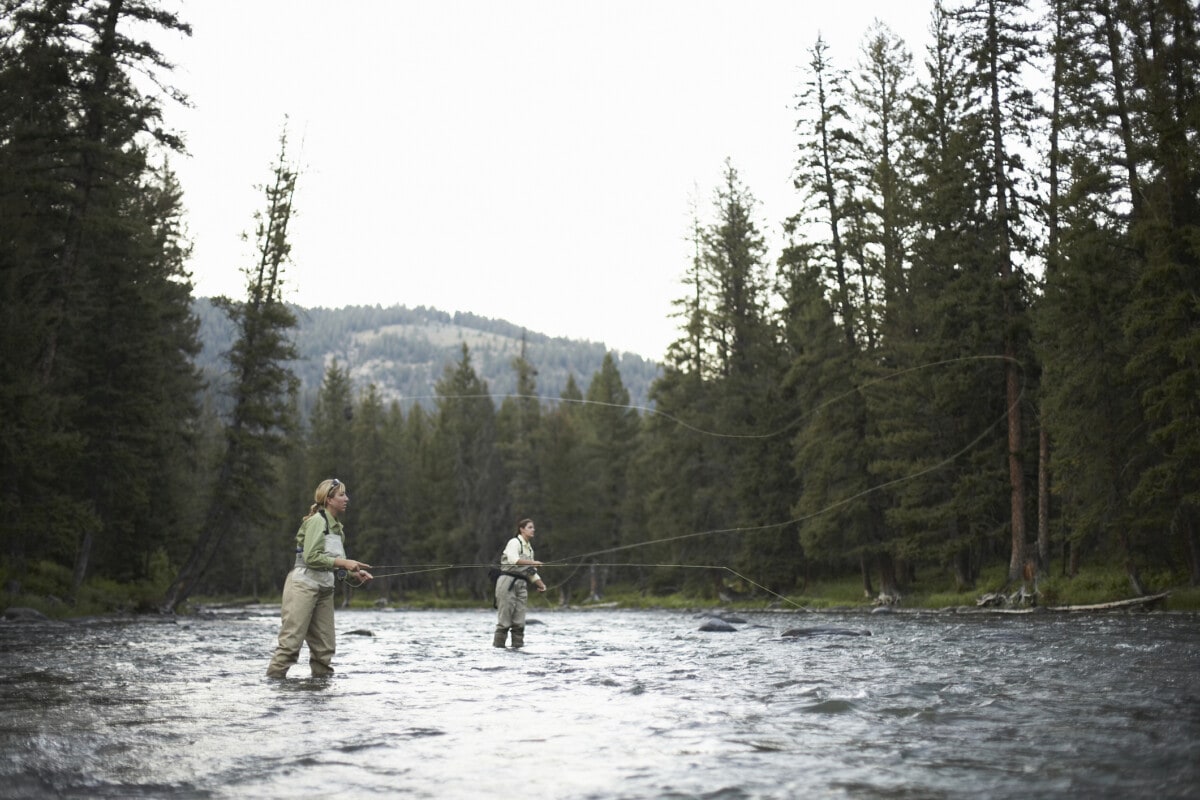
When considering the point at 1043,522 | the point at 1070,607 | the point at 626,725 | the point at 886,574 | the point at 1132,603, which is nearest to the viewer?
the point at 626,725

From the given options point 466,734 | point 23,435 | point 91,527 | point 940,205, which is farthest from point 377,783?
point 940,205

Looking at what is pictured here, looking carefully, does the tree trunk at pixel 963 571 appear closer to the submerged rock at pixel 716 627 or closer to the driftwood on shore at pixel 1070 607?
the driftwood on shore at pixel 1070 607

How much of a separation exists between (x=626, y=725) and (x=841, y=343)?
3227cm

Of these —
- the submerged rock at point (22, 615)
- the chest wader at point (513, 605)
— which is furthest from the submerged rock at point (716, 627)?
the submerged rock at point (22, 615)

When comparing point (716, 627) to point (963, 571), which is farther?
point (963, 571)

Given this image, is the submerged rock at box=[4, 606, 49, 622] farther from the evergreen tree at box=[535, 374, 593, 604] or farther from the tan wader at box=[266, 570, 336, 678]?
the evergreen tree at box=[535, 374, 593, 604]

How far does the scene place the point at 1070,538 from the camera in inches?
1077

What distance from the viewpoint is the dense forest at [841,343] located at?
25.6m

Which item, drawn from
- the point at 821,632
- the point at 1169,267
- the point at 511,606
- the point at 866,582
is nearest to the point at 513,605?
the point at 511,606

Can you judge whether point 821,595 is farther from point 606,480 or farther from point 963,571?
point 606,480

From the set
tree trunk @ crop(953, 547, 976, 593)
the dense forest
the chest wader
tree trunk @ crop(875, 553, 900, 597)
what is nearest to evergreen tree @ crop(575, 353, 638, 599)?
the dense forest

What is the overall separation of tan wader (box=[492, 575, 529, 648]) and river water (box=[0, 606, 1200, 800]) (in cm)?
198

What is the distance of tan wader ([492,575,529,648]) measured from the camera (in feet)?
57.5

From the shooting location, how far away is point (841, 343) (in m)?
38.9
